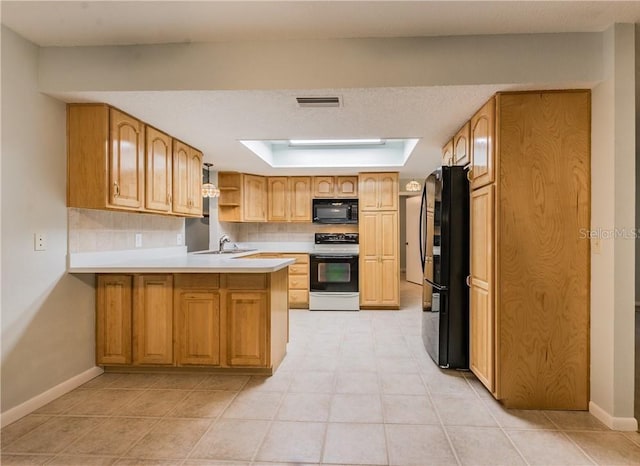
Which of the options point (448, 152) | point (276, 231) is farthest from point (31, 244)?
point (276, 231)

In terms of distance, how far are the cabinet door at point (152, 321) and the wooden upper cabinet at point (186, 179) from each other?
916mm

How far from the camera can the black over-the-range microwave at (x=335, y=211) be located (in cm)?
548

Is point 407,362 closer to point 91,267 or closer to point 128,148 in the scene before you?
point 91,267

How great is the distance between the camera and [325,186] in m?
5.52

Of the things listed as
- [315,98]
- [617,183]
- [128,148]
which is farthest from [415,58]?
[128,148]

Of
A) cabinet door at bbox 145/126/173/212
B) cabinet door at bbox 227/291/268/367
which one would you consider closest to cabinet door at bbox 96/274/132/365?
cabinet door at bbox 145/126/173/212

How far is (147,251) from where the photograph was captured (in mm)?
3514

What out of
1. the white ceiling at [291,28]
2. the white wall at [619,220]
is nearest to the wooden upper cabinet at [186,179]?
the white ceiling at [291,28]

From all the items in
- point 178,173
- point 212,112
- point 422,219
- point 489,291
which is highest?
point 212,112

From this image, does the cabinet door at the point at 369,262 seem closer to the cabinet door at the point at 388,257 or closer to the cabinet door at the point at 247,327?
the cabinet door at the point at 388,257

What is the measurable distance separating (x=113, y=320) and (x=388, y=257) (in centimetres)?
356

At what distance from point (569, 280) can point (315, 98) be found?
1.98m

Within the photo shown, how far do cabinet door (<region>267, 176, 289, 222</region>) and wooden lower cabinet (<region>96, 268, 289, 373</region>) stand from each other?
9.39 feet

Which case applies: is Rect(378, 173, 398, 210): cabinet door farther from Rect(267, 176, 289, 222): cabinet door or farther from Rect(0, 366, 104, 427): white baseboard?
Rect(0, 366, 104, 427): white baseboard
